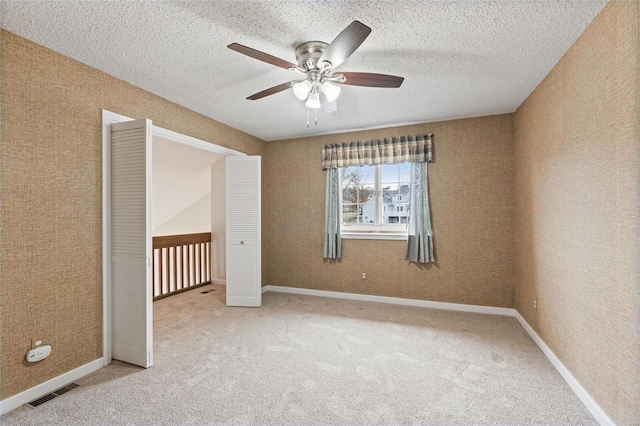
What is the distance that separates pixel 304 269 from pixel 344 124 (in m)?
2.25

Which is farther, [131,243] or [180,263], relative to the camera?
[180,263]

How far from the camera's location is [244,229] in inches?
164

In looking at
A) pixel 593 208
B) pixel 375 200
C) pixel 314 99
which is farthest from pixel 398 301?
pixel 314 99

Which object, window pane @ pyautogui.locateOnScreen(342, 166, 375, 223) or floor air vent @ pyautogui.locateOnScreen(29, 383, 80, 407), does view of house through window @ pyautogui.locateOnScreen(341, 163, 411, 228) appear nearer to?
window pane @ pyautogui.locateOnScreen(342, 166, 375, 223)

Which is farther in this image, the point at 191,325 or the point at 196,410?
the point at 191,325

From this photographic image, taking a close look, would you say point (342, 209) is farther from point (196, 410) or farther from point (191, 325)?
point (196, 410)

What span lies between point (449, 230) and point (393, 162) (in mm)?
1160

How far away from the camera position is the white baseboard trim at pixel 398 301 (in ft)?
12.6

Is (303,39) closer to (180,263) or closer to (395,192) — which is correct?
(395,192)

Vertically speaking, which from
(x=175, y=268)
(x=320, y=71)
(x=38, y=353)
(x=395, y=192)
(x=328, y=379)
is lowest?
(x=328, y=379)

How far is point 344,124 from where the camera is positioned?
13.9 feet

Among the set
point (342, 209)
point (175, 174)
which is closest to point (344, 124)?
point (342, 209)

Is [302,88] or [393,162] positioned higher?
[302,88]

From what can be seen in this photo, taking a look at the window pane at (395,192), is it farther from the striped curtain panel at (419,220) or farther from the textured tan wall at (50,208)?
the textured tan wall at (50,208)
